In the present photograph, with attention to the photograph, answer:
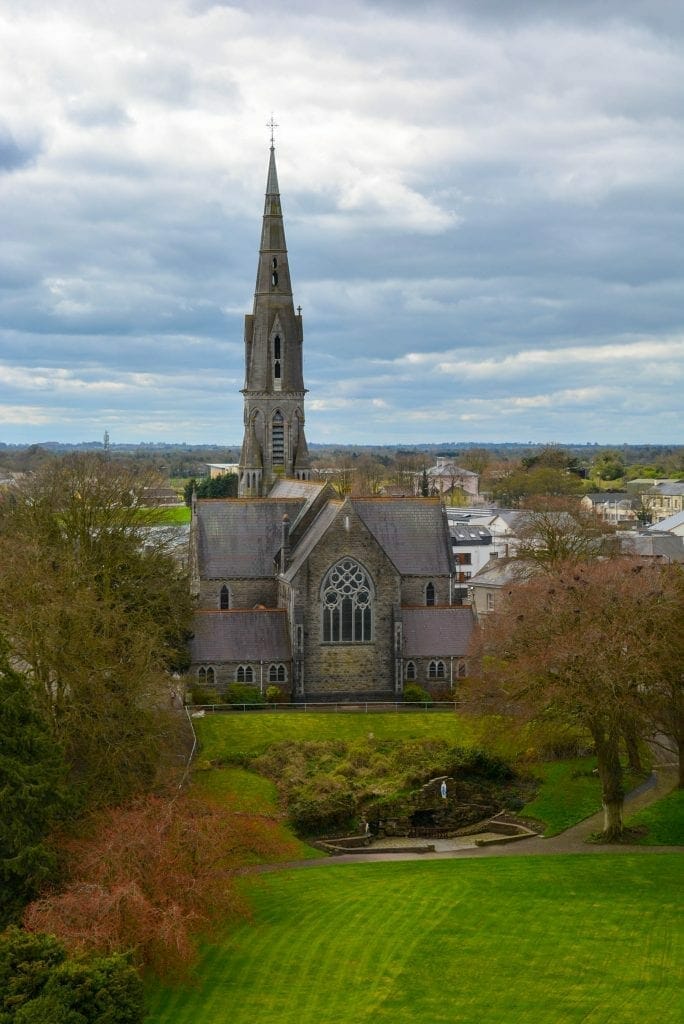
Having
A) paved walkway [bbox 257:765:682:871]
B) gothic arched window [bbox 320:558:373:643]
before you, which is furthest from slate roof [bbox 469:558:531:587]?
paved walkway [bbox 257:765:682:871]

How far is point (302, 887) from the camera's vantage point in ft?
99.5

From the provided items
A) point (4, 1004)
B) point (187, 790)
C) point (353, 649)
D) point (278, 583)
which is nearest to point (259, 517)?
point (278, 583)

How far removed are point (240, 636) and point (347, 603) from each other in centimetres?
525

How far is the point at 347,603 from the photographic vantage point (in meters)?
51.4

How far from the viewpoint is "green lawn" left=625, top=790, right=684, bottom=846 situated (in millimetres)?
34688

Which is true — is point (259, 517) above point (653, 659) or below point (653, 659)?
above

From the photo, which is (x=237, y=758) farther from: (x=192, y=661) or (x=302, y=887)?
(x=302, y=887)

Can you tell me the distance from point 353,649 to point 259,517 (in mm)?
9744

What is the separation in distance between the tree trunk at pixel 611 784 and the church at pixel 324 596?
1183 centimetres

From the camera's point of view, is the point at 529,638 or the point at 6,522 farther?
the point at 6,522

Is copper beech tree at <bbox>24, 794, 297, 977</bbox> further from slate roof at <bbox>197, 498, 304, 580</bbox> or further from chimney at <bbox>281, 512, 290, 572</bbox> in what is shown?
slate roof at <bbox>197, 498, 304, 580</bbox>

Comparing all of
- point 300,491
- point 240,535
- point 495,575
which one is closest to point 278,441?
point 300,491

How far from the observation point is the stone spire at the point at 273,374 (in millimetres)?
67812

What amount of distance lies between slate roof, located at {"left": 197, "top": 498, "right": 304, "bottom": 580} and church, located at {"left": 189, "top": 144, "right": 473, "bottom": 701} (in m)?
0.05
